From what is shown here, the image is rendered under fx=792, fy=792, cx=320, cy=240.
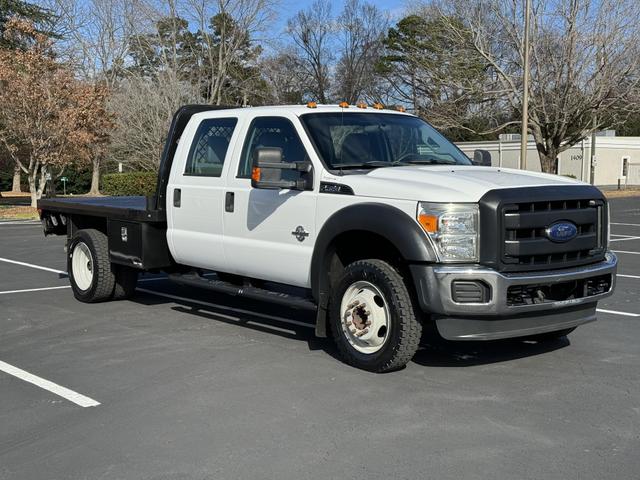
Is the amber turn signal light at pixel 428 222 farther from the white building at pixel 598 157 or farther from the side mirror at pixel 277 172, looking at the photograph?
the white building at pixel 598 157

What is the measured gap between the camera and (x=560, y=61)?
1336 inches

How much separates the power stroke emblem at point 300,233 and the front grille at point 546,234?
69.6 inches

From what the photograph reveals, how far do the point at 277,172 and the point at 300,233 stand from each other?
56 centimetres

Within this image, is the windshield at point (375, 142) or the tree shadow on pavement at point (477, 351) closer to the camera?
the tree shadow on pavement at point (477, 351)

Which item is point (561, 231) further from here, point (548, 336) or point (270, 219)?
point (270, 219)

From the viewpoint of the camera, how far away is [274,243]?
6.96 metres

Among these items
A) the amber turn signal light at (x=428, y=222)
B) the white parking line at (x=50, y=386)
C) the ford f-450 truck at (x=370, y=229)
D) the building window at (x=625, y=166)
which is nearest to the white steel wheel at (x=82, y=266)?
the ford f-450 truck at (x=370, y=229)

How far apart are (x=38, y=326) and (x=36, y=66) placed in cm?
2141

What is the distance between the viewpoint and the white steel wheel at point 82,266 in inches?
370

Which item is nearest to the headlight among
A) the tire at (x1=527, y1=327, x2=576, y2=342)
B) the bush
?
the tire at (x1=527, y1=327, x2=576, y2=342)

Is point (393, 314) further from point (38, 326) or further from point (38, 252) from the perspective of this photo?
point (38, 252)

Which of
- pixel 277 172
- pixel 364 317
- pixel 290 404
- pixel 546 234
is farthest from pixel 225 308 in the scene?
pixel 546 234

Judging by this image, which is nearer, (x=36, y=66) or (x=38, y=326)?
(x=38, y=326)

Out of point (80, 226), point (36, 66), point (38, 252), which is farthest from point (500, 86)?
point (80, 226)
